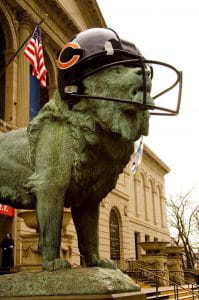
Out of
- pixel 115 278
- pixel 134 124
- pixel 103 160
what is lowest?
pixel 115 278

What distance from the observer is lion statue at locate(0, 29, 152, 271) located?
3.81 m

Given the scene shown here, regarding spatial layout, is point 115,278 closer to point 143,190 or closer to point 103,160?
point 103,160

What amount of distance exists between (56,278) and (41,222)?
1.71 ft

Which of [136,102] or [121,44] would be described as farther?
[121,44]

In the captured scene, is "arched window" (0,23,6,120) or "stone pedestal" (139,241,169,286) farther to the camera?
"arched window" (0,23,6,120)

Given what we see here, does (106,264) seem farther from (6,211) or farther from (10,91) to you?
(10,91)

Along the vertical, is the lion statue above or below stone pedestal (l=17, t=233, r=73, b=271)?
above

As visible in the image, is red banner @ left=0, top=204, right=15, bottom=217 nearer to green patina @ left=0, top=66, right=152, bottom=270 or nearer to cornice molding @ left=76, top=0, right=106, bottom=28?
green patina @ left=0, top=66, right=152, bottom=270

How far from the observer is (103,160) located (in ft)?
13.3

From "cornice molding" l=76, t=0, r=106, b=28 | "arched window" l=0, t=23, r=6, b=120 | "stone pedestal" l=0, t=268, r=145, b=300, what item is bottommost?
"stone pedestal" l=0, t=268, r=145, b=300

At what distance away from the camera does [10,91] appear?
21.7 m

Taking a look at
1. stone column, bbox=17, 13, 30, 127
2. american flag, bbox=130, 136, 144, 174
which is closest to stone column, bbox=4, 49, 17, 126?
stone column, bbox=17, 13, 30, 127

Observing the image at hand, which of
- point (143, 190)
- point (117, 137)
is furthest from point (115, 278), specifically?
point (143, 190)

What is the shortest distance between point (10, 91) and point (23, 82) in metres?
0.85
